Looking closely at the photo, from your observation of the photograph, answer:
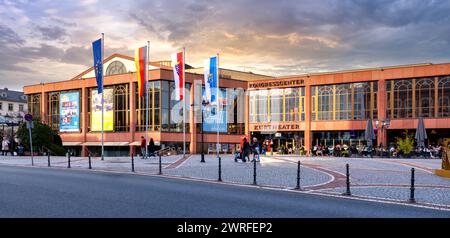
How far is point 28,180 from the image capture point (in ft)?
63.2

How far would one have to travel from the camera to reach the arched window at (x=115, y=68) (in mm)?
75562

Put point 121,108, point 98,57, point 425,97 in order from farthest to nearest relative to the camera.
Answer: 1. point 121,108
2. point 425,97
3. point 98,57

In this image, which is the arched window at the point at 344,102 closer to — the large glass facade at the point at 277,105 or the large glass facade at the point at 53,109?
the large glass facade at the point at 277,105

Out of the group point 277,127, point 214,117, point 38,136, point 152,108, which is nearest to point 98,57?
point 38,136

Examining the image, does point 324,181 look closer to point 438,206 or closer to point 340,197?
point 340,197

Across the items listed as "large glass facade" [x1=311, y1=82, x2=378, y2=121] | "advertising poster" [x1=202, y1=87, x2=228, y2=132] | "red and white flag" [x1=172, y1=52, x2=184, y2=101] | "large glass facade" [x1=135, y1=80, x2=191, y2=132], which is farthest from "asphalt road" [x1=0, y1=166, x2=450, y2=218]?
"advertising poster" [x1=202, y1=87, x2=228, y2=132]

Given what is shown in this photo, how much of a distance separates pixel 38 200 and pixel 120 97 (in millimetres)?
60821

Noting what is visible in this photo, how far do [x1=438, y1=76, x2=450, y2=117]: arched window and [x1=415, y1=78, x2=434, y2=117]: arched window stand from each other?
0.85 m

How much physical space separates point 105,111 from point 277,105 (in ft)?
78.0

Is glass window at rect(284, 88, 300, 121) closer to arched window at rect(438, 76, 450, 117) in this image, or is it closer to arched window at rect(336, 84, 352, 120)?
arched window at rect(336, 84, 352, 120)

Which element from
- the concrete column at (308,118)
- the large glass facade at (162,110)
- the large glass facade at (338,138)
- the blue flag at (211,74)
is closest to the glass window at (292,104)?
the concrete column at (308,118)

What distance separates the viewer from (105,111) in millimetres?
74000

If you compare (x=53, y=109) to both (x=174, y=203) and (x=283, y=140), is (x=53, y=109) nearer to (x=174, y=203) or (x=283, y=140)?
(x=283, y=140)
